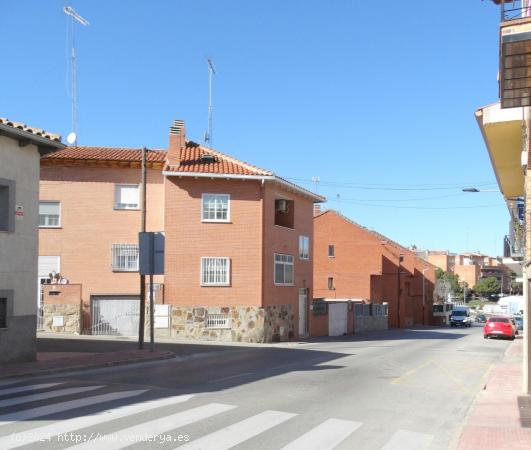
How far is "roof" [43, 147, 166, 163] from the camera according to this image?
30094mm

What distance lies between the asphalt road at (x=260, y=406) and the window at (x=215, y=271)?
11.2 m

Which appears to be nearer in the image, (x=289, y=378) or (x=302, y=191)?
(x=289, y=378)

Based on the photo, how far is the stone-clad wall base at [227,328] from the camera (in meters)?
29.6

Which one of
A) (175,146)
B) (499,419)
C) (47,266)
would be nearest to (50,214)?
(47,266)

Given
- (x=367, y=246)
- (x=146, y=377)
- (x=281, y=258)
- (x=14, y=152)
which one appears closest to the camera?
(x=146, y=377)

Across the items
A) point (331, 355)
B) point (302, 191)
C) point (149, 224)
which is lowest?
point (331, 355)

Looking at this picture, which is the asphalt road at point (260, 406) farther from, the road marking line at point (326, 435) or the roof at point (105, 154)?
the roof at point (105, 154)

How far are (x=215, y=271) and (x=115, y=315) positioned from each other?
514cm

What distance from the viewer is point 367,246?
5275 centimetres

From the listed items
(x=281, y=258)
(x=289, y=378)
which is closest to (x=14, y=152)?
(x=289, y=378)

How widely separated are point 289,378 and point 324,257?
1542 inches

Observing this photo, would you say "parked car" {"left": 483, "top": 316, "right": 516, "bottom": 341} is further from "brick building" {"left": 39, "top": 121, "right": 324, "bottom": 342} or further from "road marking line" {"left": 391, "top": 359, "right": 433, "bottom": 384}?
"road marking line" {"left": 391, "top": 359, "right": 433, "bottom": 384}

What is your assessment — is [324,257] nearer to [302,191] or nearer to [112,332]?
[302,191]

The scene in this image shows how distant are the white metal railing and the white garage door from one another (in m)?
3.34
